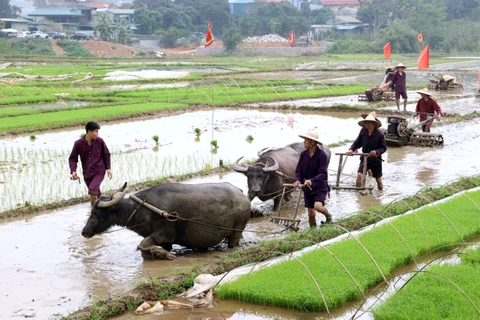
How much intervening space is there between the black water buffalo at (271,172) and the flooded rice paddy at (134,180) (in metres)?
0.38

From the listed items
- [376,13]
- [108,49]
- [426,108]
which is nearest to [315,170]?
[426,108]

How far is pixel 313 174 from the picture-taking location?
781cm

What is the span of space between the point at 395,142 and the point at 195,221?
8.10 metres

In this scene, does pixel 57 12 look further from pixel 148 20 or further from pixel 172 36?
pixel 172 36

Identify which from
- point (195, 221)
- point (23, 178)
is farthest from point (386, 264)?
point (23, 178)

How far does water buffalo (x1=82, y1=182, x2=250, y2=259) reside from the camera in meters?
7.30

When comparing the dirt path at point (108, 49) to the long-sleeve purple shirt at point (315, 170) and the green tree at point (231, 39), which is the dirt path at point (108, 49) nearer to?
the green tree at point (231, 39)

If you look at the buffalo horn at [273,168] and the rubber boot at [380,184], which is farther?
the rubber boot at [380,184]

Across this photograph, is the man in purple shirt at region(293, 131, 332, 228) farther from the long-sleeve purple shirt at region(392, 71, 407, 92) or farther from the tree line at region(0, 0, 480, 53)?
the tree line at region(0, 0, 480, 53)

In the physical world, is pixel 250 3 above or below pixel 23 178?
above

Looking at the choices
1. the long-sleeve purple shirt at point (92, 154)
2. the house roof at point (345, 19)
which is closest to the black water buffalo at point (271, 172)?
the long-sleeve purple shirt at point (92, 154)

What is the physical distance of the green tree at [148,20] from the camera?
230 ft

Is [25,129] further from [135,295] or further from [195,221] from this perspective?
[135,295]

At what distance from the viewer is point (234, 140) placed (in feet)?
52.5
